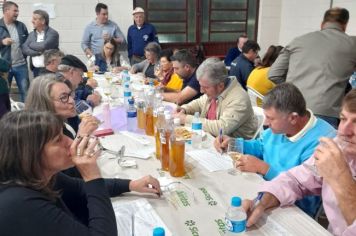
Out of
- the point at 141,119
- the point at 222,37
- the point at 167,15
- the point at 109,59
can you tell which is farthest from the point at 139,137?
the point at 222,37

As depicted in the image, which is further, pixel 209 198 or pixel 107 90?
pixel 107 90

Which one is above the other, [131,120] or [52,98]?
[52,98]

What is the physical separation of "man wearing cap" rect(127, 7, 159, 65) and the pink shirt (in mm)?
4661

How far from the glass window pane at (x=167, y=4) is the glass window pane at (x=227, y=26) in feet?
2.30

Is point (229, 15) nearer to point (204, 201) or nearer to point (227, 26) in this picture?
point (227, 26)

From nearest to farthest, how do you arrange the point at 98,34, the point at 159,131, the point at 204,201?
the point at 204,201, the point at 159,131, the point at 98,34

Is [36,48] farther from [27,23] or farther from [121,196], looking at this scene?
[121,196]

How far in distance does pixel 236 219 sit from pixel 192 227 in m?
0.18

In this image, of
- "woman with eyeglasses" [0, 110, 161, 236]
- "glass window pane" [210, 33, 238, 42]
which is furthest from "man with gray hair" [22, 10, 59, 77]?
"woman with eyeglasses" [0, 110, 161, 236]

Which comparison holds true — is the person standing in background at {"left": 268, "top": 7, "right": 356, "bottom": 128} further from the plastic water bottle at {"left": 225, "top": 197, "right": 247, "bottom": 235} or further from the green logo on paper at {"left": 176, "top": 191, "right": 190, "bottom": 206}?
the plastic water bottle at {"left": 225, "top": 197, "right": 247, "bottom": 235}

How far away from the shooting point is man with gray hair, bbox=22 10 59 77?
5074 mm

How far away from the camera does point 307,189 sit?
1452mm

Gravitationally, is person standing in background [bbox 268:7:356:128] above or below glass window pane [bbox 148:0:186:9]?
below

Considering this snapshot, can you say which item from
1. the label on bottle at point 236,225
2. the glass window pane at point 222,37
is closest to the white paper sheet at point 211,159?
the label on bottle at point 236,225
